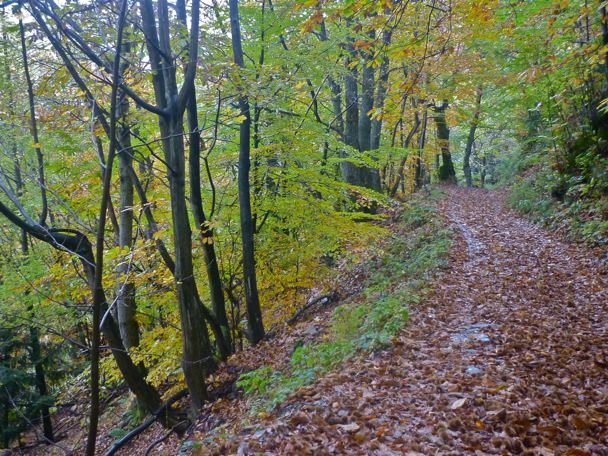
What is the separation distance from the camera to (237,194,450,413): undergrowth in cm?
580

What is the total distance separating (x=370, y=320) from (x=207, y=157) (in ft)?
14.0

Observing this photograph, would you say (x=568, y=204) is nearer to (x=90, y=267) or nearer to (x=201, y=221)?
(x=201, y=221)

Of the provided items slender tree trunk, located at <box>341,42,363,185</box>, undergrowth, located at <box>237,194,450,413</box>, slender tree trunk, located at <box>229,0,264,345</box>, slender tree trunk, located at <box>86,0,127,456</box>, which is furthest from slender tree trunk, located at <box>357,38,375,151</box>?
slender tree trunk, located at <box>86,0,127,456</box>

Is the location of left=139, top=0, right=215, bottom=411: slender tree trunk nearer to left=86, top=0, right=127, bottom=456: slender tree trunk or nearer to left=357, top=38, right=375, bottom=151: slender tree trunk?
left=86, top=0, right=127, bottom=456: slender tree trunk

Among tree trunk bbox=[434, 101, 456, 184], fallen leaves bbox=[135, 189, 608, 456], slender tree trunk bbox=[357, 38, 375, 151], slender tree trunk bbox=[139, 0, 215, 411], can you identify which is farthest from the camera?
tree trunk bbox=[434, 101, 456, 184]

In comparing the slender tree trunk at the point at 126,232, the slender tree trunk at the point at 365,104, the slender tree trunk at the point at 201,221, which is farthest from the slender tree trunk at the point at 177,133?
the slender tree trunk at the point at 365,104

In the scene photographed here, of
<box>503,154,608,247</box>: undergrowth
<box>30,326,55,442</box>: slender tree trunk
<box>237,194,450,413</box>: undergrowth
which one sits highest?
<box>503,154,608,247</box>: undergrowth

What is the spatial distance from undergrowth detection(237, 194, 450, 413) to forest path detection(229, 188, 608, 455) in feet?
1.06

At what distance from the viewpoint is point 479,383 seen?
431 centimetres

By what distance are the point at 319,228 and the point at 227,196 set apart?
2.26 metres

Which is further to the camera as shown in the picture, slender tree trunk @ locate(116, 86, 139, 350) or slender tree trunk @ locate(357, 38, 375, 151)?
slender tree trunk @ locate(357, 38, 375, 151)

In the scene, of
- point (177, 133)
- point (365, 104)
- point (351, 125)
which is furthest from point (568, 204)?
point (177, 133)

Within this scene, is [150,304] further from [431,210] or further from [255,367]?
[431,210]

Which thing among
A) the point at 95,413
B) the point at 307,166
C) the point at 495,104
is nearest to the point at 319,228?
the point at 307,166
